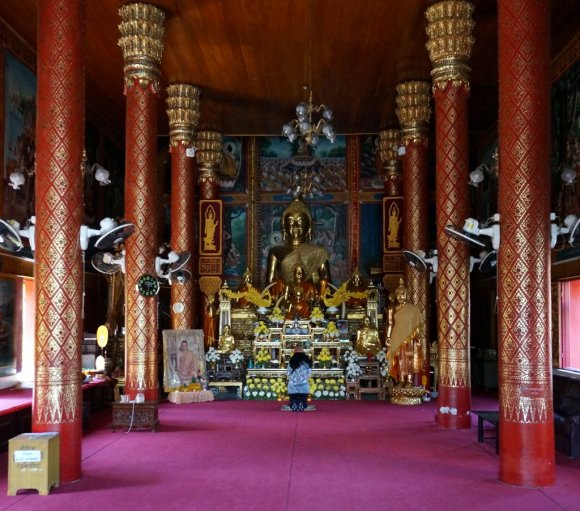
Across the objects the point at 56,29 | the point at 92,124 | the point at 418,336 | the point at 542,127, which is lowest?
the point at 418,336

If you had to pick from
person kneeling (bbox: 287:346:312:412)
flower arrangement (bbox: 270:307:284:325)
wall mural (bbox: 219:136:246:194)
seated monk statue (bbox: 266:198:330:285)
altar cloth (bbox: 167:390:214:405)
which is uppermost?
wall mural (bbox: 219:136:246:194)

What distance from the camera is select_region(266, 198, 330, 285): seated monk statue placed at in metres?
18.0

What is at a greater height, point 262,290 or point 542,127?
point 542,127

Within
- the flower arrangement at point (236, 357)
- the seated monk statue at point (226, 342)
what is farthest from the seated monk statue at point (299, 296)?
the flower arrangement at point (236, 357)

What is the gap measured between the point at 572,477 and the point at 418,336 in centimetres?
571

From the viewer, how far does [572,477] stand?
7113 millimetres

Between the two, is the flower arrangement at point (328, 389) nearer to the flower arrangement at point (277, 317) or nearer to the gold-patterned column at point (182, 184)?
the flower arrangement at point (277, 317)

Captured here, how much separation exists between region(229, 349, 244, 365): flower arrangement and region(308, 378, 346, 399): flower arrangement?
160cm

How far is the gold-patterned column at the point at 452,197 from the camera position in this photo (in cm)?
1011

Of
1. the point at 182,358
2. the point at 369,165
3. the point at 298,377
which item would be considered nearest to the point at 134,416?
the point at 182,358

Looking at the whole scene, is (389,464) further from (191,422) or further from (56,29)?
(56,29)

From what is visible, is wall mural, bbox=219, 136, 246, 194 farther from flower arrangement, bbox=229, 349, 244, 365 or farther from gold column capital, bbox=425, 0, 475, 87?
gold column capital, bbox=425, 0, 475, 87

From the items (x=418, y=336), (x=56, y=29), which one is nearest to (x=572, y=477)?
(x=418, y=336)

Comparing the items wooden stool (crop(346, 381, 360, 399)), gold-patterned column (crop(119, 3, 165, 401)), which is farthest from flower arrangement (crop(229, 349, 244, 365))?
gold-patterned column (crop(119, 3, 165, 401))
